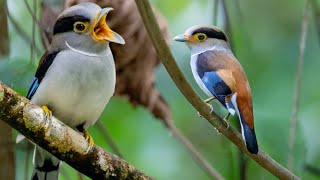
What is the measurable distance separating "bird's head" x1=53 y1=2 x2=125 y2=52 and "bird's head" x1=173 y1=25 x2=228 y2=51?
0.09 m

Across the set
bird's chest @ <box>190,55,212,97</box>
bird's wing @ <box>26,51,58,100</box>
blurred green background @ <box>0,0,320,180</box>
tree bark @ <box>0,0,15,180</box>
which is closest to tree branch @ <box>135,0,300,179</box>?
bird's chest @ <box>190,55,212,97</box>

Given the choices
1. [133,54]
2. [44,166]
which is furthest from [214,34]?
[44,166]

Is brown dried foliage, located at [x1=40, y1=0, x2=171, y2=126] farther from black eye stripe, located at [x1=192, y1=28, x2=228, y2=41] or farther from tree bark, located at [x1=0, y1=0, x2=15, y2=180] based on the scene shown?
tree bark, located at [x1=0, y1=0, x2=15, y2=180]

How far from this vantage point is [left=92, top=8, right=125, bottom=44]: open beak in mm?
970

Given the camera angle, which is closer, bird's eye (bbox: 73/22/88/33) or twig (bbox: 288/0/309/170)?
bird's eye (bbox: 73/22/88/33)

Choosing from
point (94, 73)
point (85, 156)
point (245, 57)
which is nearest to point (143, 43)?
point (94, 73)

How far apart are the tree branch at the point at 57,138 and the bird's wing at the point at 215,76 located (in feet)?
0.76

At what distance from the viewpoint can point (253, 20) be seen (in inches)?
83.4

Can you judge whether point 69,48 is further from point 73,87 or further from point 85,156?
point 85,156

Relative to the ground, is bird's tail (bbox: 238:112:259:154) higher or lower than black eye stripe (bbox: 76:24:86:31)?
lower

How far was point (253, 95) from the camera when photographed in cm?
164

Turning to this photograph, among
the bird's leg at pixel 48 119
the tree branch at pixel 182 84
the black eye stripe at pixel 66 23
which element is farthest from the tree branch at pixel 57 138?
the tree branch at pixel 182 84

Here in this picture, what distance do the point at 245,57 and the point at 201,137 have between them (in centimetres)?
62

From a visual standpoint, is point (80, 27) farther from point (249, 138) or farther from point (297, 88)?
Answer: point (297, 88)
